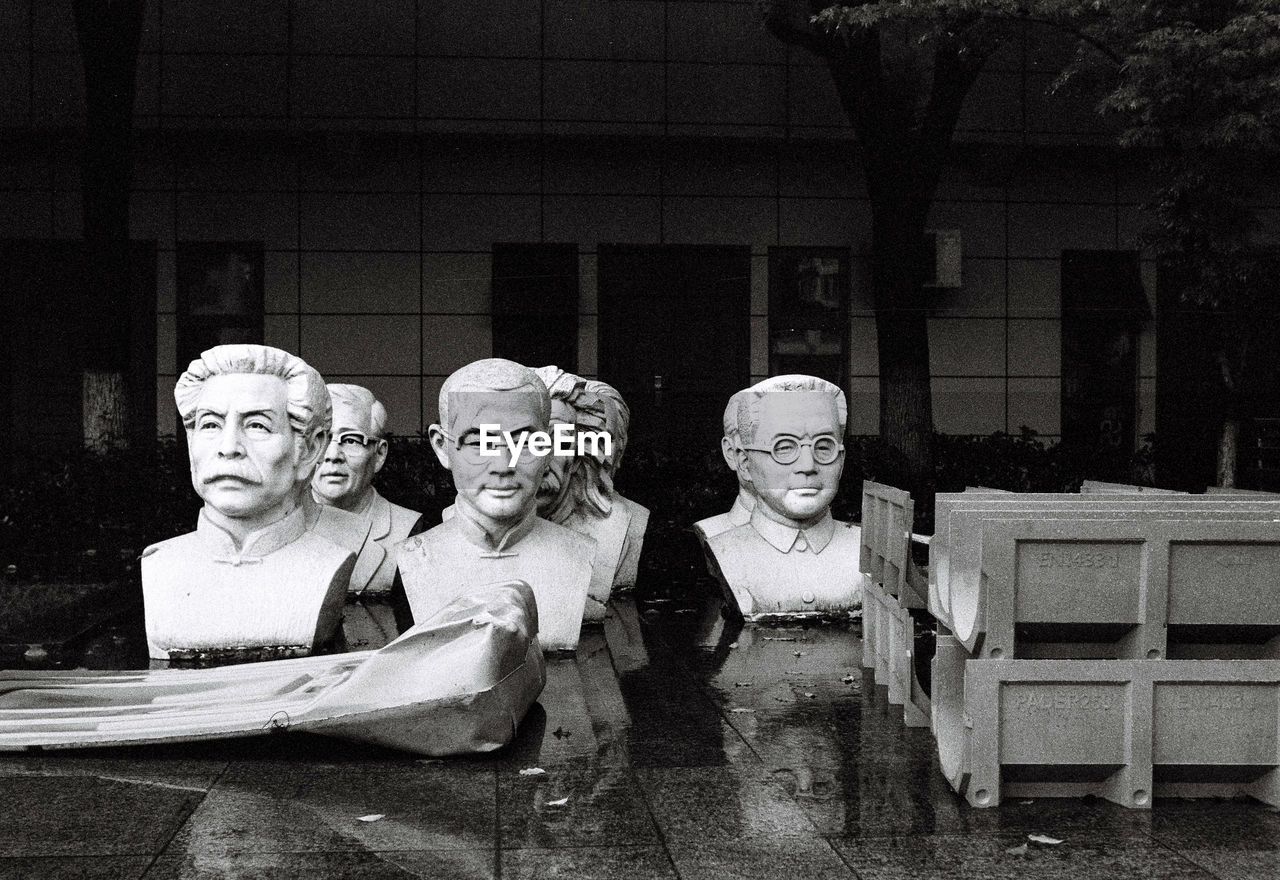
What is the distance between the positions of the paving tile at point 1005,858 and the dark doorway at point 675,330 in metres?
7.58

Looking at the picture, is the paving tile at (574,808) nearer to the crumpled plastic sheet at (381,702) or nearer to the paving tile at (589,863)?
the paving tile at (589,863)

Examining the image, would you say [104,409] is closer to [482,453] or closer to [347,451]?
[347,451]

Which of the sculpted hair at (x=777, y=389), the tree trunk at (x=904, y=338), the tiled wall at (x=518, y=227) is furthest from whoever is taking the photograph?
the tiled wall at (x=518, y=227)

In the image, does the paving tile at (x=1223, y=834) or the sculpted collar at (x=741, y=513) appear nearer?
the paving tile at (x=1223, y=834)

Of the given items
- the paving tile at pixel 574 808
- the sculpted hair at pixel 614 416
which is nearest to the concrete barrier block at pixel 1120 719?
the paving tile at pixel 574 808

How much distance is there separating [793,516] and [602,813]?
393 cm

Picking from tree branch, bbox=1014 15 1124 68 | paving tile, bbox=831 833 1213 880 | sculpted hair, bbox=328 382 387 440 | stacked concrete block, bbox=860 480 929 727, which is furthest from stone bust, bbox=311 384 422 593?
paving tile, bbox=831 833 1213 880

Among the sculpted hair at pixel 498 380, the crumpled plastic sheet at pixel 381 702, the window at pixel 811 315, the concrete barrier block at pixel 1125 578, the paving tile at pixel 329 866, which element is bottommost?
the paving tile at pixel 329 866

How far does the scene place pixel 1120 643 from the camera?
4.42 meters

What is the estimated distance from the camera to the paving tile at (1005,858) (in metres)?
3.71

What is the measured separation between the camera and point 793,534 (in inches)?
317

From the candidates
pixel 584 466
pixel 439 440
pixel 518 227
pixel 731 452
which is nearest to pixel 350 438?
pixel 584 466

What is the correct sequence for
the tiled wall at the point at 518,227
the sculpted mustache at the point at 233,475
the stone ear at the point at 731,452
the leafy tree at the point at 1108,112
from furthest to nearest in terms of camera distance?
the tiled wall at the point at 518,227, the stone ear at the point at 731,452, the leafy tree at the point at 1108,112, the sculpted mustache at the point at 233,475

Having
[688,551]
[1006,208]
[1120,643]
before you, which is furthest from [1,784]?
[1006,208]
